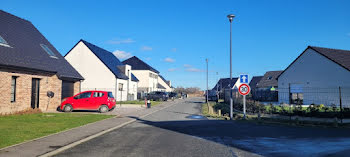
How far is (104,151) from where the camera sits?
23.1 feet

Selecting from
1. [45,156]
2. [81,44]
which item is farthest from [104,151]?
[81,44]

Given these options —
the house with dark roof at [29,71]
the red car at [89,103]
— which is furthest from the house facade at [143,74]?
the red car at [89,103]

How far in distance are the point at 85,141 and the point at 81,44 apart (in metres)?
29.5

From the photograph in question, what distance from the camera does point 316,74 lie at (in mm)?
29062

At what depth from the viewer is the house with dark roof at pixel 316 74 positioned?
82.7 feet

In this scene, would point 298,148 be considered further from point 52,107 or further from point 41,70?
point 52,107

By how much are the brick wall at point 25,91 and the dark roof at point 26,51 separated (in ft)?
1.62

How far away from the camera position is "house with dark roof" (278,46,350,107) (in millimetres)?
25203

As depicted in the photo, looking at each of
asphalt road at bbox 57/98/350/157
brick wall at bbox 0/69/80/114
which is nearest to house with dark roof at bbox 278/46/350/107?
asphalt road at bbox 57/98/350/157

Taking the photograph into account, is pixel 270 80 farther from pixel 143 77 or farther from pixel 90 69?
pixel 90 69

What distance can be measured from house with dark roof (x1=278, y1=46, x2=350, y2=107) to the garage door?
740 inches

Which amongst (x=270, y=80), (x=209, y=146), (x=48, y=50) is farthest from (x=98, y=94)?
(x=270, y=80)

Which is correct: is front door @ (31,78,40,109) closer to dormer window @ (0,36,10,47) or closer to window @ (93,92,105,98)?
dormer window @ (0,36,10,47)

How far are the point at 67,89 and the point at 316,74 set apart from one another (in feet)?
82.2
